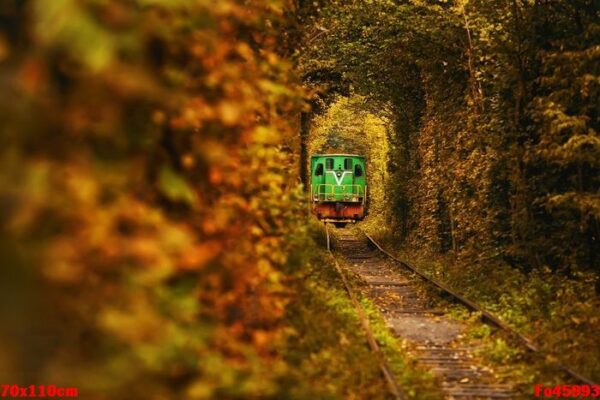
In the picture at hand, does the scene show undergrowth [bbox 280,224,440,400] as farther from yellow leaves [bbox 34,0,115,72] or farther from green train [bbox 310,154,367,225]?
green train [bbox 310,154,367,225]

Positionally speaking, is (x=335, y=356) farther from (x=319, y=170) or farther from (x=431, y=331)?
(x=319, y=170)

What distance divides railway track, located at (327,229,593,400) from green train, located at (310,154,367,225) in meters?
12.7

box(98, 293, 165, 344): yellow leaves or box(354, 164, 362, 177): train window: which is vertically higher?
box(354, 164, 362, 177): train window

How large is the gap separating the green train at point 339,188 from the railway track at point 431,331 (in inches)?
501

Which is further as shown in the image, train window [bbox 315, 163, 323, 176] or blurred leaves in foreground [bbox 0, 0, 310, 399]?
train window [bbox 315, 163, 323, 176]

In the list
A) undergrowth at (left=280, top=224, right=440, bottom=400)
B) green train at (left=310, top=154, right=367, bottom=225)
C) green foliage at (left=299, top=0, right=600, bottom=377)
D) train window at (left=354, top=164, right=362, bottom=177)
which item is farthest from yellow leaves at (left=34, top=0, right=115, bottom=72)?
train window at (left=354, top=164, right=362, bottom=177)

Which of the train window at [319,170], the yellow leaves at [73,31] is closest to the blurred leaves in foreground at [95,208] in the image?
the yellow leaves at [73,31]

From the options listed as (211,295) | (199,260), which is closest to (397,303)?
(211,295)

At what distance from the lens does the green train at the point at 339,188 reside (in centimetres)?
3559

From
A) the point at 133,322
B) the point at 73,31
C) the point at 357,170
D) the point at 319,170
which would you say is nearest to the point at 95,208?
the point at 133,322

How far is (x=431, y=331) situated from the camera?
12.8m

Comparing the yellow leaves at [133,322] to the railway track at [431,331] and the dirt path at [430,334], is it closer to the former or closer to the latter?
the railway track at [431,331]

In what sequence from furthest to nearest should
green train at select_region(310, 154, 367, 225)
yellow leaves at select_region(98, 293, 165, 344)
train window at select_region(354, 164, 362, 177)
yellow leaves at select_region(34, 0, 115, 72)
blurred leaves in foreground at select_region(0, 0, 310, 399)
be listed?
train window at select_region(354, 164, 362, 177) < green train at select_region(310, 154, 367, 225) < yellow leaves at select_region(98, 293, 165, 344) < blurred leaves in foreground at select_region(0, 0, 310, 399) < yellow leaves at select_region(34, 0, 115, 72)

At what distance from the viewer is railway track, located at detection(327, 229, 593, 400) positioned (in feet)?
30.5
